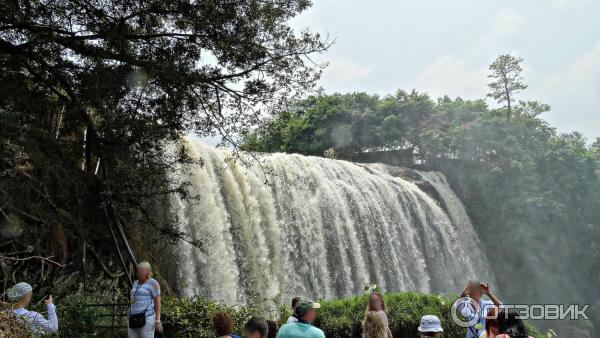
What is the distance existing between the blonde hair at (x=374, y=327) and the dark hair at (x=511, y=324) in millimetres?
890

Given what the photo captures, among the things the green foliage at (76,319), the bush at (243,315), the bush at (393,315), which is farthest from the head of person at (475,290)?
the green foliage at (76,319)

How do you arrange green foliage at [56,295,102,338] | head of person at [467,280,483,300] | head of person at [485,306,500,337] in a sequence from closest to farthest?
head of person at [485,306,500,337] < head of person at [467,280,483,300] < green foliage at [56,295,102,338]

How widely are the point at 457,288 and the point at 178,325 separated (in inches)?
642

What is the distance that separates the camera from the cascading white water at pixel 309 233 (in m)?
12.0

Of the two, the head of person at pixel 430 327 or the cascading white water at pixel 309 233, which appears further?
the cascading white water at pixel 309 233

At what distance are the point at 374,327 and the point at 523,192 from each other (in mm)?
25495

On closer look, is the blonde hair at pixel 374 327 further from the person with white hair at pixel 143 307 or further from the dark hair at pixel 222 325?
the person with white hair at pixel 143 307

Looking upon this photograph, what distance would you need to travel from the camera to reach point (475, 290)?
484 centimetres

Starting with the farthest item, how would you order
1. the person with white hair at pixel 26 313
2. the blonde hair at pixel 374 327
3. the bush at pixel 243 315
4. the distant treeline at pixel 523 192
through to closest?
the distant treeline at pixel 523 192
the bush at pixel 243 315
the person with white hair at pixel 26 313
the blonde hair at pixel 374 327

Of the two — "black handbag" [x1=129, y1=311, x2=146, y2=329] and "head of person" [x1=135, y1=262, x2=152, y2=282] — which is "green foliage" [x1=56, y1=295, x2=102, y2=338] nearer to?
"black handbag" [x1=129, y1=311, x2=146, y2=329]

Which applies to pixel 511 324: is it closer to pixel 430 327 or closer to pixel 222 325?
pixel 430 327

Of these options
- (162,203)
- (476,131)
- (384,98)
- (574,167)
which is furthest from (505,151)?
(162,203)

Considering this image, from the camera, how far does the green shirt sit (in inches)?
143

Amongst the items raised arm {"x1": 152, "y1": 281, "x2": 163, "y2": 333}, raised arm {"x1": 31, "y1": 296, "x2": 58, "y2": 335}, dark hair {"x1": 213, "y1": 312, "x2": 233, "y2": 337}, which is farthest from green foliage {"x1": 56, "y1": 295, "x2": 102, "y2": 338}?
dark hair {"x1": 213, "y1": 312, "x2": 233, "y2": 337}
